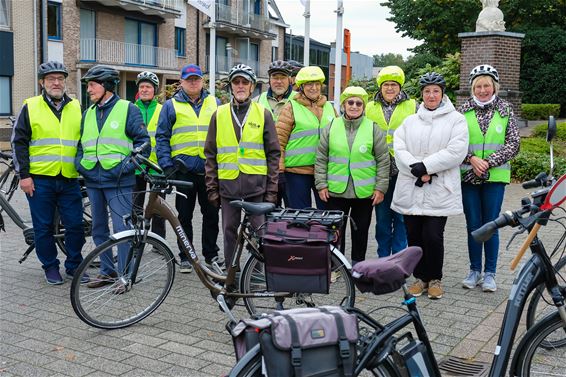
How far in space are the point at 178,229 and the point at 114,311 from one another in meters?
0.82

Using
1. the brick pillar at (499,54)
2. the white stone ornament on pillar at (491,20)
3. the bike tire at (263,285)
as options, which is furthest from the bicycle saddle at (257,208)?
the white stone ornament on pillar at (491,20)

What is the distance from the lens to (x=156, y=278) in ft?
18.6

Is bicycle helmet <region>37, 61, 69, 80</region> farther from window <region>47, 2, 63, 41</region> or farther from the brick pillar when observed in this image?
window <region>47, 2, 63, 41</region>

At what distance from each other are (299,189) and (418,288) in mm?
1517

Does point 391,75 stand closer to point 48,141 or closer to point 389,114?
point 389,114

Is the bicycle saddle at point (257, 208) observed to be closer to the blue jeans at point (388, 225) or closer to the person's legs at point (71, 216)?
the blue jeans at point (388, 225)

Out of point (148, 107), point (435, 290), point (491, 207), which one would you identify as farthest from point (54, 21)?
point (435, 290)

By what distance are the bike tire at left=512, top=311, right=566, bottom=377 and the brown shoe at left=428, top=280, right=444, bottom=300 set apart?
241 centimetres

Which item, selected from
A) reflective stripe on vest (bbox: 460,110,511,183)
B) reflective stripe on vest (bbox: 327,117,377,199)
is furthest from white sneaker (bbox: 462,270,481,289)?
reflective stripe on vest (bbox: 327,117,377,199)

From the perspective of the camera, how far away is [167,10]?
37.9 metres

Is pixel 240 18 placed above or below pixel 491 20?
above

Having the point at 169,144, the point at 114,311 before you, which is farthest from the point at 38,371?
the point at 169,144

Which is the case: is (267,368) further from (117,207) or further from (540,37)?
(540,37)

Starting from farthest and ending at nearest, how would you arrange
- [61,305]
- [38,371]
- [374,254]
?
1. [374,254]
2. [61,305]
3. [38,371]
